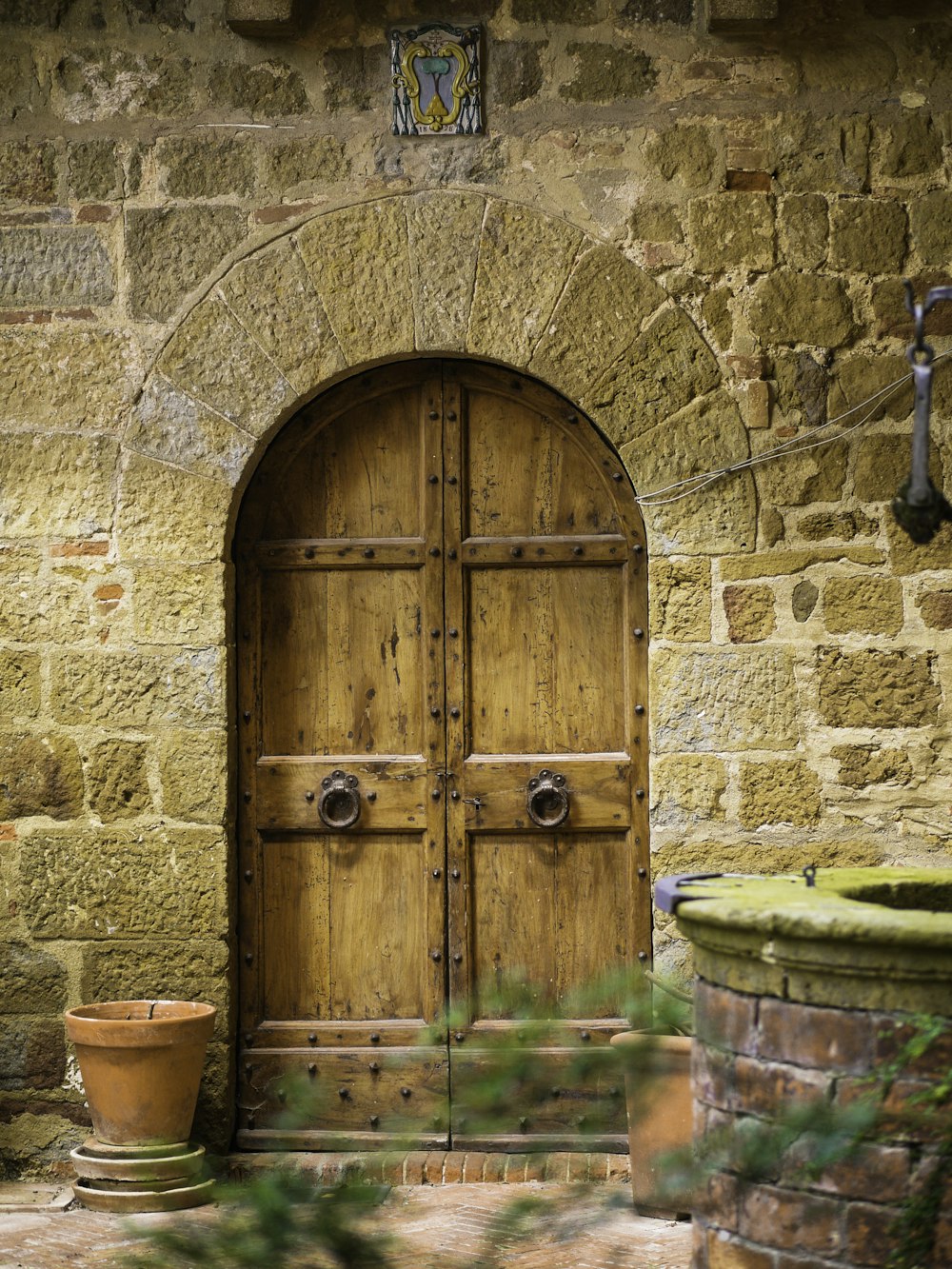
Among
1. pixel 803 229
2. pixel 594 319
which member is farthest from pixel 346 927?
pixel 803 229

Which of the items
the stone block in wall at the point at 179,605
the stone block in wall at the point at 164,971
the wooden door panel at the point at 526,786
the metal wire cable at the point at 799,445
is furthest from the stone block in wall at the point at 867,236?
the stone block in wall at the point at 164,971

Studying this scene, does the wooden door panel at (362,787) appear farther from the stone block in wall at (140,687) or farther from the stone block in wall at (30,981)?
the stone block in wall at (30,981)

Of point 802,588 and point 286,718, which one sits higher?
point 802,588

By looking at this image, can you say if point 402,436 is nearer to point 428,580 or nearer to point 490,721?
point 428,580

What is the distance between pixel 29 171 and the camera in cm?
451

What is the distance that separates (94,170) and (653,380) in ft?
5.95

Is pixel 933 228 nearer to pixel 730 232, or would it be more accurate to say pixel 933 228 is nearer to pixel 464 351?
pixel 730 232

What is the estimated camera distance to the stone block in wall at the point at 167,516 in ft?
14.5

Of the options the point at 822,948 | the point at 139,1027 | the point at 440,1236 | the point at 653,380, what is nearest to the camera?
the point at 822,948

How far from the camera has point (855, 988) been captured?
2525mm

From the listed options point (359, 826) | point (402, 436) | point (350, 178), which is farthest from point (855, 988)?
point (350, 178)

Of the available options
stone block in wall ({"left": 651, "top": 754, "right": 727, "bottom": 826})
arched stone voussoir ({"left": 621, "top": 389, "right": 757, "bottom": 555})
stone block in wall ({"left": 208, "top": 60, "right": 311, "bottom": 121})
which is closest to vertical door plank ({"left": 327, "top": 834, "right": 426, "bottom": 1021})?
stone block in wall ({"left": 651, "top": 754, "right": 727, "bottom": 826})

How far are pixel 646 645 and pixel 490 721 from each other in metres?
0.53

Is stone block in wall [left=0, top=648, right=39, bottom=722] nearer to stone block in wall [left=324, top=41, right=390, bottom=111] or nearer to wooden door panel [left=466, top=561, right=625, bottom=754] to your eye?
wooden door panel [left=466, top=561, right=625, bottom=754]
